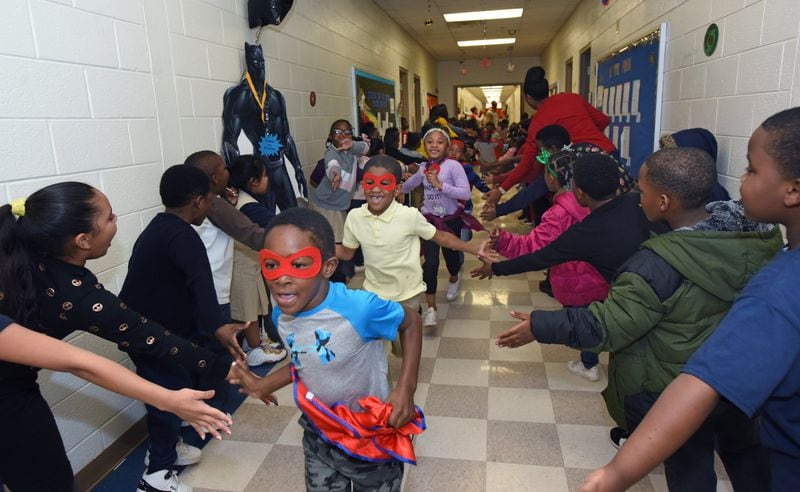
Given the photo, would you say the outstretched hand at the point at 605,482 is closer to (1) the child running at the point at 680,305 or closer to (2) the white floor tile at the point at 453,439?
(1) the child running at the point at 680,305

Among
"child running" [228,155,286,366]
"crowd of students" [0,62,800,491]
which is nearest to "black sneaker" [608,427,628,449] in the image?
"crowd of students" [0,62,800,491]

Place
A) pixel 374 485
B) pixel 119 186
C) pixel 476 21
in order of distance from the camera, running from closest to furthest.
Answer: pixel 374 485 → pixel 119 186 → pixel 476 21

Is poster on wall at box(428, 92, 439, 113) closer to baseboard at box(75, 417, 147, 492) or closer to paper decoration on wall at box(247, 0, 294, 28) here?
paper decoration on wall at box(247, 0, 294, 28)

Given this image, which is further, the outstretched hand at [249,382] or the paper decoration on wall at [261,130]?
the paper decoration on wall at [261,130]

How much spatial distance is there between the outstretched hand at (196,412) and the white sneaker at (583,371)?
83.9 inches

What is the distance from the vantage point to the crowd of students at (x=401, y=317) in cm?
91

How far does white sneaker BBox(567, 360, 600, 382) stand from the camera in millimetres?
2797

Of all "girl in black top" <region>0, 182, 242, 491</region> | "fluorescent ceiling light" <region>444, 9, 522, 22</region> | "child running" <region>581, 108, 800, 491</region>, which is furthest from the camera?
"fluorescent ceiling light" <region>444, 9, 522, 22</region>

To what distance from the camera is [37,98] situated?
196cm

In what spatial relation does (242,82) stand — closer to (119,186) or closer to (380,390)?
(119,186)

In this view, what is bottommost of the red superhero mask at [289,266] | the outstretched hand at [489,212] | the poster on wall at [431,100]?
the outstretched hand at [489,212]

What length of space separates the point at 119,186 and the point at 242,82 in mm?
1315

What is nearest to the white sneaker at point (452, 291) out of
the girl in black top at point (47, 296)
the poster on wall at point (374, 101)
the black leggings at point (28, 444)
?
the poster on wall at point (374, 101)

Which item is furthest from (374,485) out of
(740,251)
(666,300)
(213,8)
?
(213,8)
